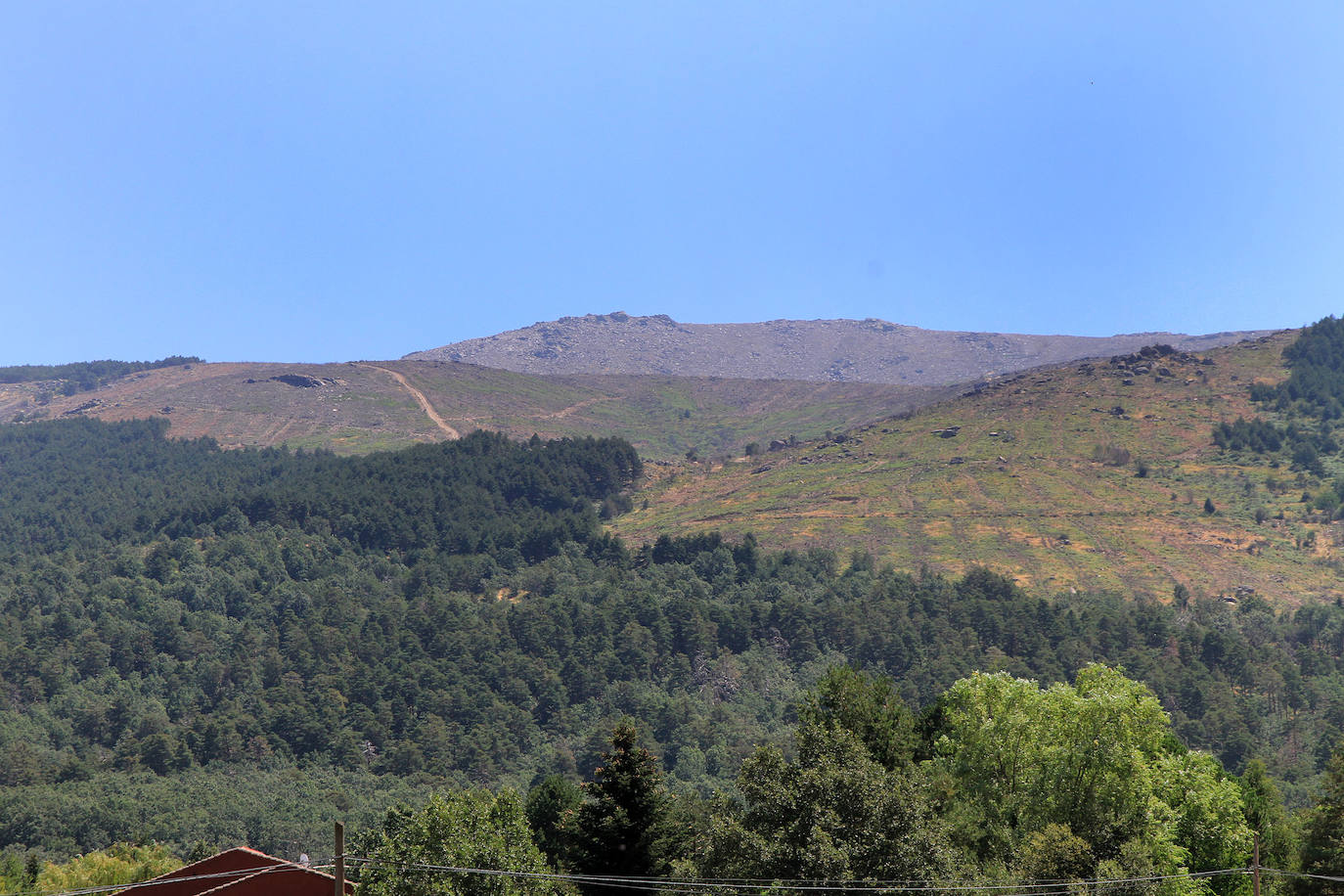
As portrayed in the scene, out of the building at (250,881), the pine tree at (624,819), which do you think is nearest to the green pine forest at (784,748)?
the pine tree at (624,819)

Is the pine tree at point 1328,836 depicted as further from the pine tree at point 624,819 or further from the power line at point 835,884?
the pine tree at point 624,819

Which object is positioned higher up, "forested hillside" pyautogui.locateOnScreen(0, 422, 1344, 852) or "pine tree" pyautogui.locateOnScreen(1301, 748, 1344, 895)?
"pine tree" pyautogui.locateOnScreen(1301, 748, 1344, 895)

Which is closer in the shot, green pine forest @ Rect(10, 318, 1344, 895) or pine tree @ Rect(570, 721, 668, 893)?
green pine forest @ Rect(10, 318, 1344, 895)

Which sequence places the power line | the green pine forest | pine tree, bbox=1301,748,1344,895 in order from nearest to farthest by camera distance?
the power line
the green pine forest
pine tree, bbox=1301,748,1344,895

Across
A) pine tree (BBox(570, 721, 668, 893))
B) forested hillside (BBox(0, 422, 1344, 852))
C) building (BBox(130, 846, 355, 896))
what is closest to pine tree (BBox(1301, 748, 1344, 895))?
pine tree (BBox(570, 721, 668, 893))

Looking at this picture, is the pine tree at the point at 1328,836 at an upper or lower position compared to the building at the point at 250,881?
lower

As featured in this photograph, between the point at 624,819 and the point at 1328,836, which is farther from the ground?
the point at 624,819

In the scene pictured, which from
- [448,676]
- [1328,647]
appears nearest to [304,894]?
[448,676]

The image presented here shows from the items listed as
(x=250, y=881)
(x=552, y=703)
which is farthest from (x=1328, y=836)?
(x=552, y=703)

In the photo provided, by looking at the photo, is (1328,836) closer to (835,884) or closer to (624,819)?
(835,884)

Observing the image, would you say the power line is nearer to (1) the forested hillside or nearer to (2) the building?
(2) the building

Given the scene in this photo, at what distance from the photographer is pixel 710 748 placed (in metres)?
162

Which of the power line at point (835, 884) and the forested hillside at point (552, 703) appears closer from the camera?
the power line at point (835, 884)

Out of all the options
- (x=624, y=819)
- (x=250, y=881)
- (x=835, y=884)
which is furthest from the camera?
(x=624, y=819)
